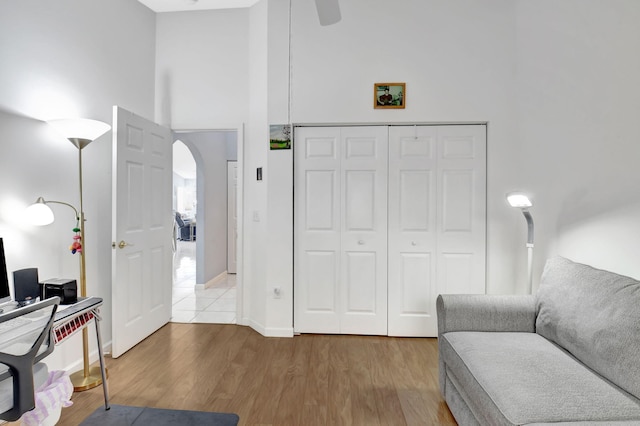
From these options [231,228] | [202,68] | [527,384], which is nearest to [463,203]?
[527,384]

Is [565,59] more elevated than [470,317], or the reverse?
[565,59]

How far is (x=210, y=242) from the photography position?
5.03m

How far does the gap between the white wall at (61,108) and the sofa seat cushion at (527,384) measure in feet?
8.81

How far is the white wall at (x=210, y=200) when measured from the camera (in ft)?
15.6

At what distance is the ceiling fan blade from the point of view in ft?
5.25

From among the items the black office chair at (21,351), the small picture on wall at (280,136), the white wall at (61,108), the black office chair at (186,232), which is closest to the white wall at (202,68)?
the white wall at (61,108)

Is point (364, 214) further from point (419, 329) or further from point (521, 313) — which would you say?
point (521, 313)

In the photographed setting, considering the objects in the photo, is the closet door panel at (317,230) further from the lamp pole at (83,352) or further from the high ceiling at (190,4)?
the lamp pole at (83,352)

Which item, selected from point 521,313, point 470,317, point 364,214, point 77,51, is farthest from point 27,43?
point 521,313

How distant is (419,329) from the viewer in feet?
10.4

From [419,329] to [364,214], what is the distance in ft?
3.93

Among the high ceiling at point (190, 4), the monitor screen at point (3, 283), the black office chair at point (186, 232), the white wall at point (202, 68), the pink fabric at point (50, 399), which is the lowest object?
the pink fabric at point (50, 399)

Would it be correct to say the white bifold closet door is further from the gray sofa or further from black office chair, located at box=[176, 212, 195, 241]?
black office chair, located at box=[176, 212, 195, 241]

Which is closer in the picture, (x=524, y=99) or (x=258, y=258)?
(x=524, y=99)
